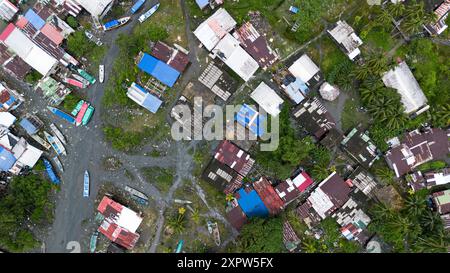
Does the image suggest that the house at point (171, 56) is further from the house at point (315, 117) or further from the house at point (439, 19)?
the house at point (439, 19)

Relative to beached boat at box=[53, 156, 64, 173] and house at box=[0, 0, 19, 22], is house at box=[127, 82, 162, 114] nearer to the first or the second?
beached boat at box=[53, 156, 64, 173]

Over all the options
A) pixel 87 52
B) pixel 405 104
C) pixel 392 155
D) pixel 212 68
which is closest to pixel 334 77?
pixel 405 104

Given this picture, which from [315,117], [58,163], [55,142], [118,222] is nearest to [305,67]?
[315,117]

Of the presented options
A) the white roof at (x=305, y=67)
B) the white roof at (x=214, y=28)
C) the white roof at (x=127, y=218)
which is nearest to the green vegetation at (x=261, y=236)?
the white roof at (x=127, y=218)

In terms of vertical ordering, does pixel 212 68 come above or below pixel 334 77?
below

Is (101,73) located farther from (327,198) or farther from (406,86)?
(406,86)

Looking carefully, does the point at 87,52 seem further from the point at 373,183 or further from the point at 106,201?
the point at 373,183

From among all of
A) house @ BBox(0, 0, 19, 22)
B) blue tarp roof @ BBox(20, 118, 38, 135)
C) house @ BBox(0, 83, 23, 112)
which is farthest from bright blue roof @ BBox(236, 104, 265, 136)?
house @ BBox(0, 0, 19, 22)
